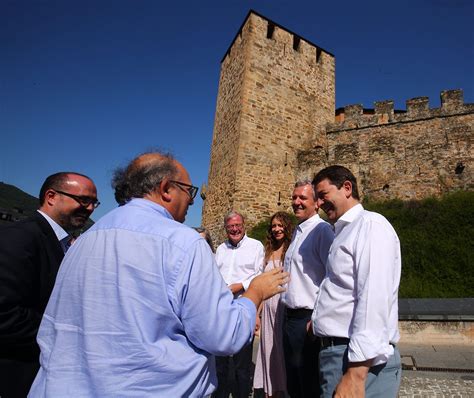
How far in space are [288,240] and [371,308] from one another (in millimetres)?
1910

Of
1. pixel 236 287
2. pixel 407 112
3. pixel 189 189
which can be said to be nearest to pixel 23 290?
pixel 189 189

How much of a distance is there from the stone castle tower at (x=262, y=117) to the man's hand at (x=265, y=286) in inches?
423

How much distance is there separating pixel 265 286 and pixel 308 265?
120 cm

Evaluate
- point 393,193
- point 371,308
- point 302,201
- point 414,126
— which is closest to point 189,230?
point 371,308

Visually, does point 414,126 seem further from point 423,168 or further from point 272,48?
point 272,48

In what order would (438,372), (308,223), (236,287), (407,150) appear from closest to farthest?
(308,223), (236,287), (438,372), (407,150)

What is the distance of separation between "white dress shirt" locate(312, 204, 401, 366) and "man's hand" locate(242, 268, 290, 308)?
1.24ft

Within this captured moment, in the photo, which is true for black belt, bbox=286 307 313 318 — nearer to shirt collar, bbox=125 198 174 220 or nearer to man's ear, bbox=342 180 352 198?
man's ear, bbox=342 180 352 198

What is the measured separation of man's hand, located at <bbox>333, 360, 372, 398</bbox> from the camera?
145 cm

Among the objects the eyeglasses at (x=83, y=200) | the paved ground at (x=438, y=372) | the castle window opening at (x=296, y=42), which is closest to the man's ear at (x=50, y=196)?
the eyeglasses at (x=83, y=200)

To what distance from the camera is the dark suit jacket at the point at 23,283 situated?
5.49 ft

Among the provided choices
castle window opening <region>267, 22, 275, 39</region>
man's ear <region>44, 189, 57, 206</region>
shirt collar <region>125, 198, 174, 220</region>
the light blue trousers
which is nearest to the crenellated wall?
castle window opening <region>267, 22, 275, 39</region>

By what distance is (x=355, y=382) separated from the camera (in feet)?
4.78

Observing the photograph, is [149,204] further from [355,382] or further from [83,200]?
[83,200]
